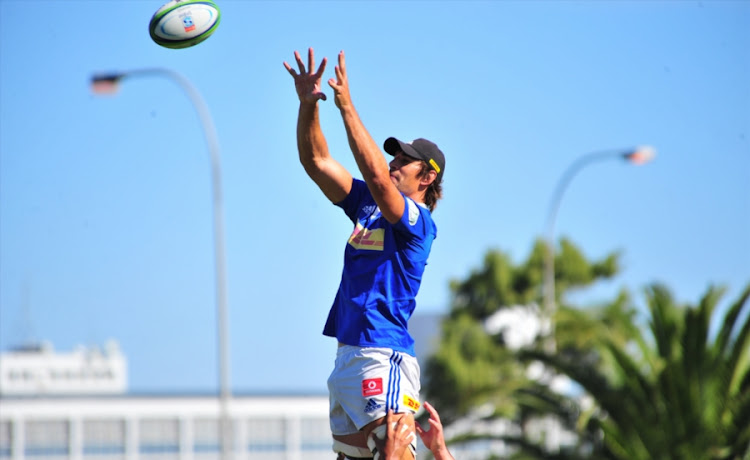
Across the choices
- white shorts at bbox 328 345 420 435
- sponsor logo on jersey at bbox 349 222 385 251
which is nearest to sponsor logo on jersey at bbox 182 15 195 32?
sponsor logo on jersey at bbox 349 222 385 251

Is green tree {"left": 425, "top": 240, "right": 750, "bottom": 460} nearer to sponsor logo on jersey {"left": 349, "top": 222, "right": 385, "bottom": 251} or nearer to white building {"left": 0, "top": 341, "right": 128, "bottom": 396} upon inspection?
sponsor logo on jersey {"left": 349, "top": 222, "right": 385, "bottom": 251}

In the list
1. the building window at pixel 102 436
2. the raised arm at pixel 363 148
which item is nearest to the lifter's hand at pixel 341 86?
the raised arm at pixel 363 148

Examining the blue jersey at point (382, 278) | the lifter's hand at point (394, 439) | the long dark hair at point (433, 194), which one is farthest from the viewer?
the long dark hair at point (433, 194)

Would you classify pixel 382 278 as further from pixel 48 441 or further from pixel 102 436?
pixel 48 441

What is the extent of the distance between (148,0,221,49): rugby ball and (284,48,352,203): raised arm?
2.13 meters

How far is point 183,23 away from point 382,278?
284cm

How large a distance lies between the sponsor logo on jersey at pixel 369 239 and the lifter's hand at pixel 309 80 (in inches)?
30.0

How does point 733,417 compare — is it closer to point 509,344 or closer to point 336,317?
point 336,317

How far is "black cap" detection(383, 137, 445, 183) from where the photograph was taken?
21.2ft

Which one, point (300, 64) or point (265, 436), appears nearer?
point (300, 64)

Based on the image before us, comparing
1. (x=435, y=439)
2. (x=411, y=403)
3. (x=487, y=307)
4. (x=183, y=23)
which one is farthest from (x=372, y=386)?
(x=487, y=307)

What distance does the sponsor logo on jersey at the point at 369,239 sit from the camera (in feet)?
20.6

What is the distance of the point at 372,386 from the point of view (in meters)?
6.16

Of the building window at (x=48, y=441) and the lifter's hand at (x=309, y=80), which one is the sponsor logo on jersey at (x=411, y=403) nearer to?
the lifter's hand at (x=309, y=80)
